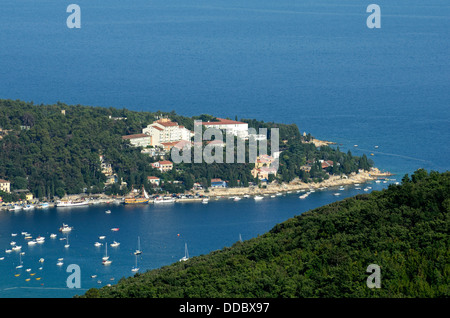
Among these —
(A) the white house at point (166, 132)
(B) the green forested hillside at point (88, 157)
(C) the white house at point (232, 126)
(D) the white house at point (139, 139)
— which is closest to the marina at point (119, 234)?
(B) the green forested hillside at point (88, 157)

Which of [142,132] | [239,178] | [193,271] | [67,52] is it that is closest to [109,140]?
[142,132]

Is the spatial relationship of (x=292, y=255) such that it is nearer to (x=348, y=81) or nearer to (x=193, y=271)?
(x=193, y=271)

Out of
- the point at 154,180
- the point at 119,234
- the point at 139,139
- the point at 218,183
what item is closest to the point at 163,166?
the point at 154,180

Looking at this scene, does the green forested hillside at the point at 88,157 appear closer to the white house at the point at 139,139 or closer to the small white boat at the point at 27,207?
the white house at the point at 139,139

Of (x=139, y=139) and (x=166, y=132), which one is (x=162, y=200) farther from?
(x=166, y=132)

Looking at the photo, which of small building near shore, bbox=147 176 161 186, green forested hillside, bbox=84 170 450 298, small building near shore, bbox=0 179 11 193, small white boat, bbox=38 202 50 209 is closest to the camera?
green forested hillside, bbox=84 170 450 298

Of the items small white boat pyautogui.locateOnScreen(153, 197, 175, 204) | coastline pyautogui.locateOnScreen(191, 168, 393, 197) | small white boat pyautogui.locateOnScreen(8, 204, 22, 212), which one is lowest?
small white boat pyautogui.locateOnScreen(8, 204, 22, 212)

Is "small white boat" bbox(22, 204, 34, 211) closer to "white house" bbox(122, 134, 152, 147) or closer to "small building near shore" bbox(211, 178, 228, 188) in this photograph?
"small building near shore" bbox(211, 178, 228, 188)

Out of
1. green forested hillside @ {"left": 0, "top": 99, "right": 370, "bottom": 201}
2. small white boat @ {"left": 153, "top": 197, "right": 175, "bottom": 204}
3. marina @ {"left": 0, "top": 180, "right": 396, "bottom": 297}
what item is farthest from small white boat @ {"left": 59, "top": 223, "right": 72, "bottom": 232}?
small white boat @ {"left": 153, "top": 197, "right": 175, "bottom": 204}
